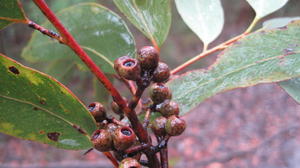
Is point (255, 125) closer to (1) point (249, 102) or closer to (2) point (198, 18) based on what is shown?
(1) point (249, 102)

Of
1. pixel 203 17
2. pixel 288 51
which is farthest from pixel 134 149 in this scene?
pixel 203 17

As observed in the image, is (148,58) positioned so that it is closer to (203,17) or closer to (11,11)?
(11,11)

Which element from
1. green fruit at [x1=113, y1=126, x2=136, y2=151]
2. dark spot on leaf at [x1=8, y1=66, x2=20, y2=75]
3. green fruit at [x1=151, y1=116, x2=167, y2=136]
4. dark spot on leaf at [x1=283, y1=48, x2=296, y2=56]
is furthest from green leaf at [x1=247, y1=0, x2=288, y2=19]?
dark spot on leaf at [x1=8, y1=66, x2=20, y2=75]

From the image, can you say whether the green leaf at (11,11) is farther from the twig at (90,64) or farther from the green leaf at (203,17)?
the green leaf at (203,17)

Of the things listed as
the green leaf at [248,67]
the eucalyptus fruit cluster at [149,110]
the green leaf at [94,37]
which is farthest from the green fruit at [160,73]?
the green leaf at [94,37]

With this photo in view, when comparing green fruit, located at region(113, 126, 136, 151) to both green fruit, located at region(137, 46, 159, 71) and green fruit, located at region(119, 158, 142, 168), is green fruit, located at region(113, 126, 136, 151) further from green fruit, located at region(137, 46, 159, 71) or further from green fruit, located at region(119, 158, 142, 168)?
green fruit, located at region(137, 46, 159, 71)

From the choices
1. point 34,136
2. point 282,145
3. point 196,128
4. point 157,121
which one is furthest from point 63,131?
point 196,128
